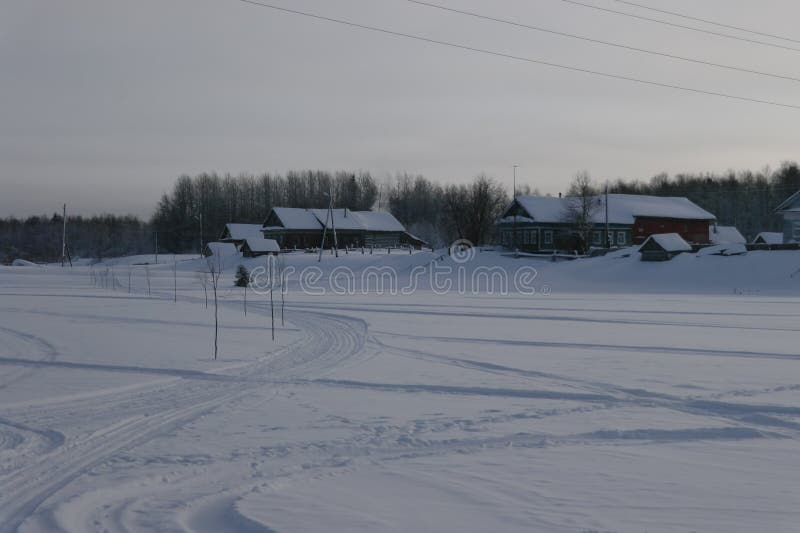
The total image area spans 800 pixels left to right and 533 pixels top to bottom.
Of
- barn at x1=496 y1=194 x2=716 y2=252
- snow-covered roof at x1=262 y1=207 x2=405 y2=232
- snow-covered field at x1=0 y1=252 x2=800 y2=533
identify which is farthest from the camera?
snow-covered roof at x1=262 y1=207 x2=405 y2=232

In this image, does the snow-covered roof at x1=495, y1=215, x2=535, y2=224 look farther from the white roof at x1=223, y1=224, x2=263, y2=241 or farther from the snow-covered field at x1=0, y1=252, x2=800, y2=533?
the snow-covered field at x1=0, y1=252, x2=800, y2=533

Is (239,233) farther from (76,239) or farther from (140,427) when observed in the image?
(140,427)

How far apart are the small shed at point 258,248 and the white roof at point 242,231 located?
1538 centimetres

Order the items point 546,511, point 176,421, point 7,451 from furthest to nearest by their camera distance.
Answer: point 176,421
point 7,451
point 546,511

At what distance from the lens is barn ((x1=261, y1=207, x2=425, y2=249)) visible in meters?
79.1

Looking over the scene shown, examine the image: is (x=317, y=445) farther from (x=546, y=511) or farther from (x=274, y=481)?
(x=546, y=511)

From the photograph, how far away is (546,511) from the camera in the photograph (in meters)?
6.28

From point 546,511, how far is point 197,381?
813cm

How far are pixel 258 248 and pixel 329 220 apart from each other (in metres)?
11.5

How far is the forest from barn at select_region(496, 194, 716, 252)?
A: 20.0m

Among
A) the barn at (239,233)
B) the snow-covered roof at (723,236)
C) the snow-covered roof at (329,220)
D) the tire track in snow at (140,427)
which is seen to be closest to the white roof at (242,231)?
the barn at (239,233)

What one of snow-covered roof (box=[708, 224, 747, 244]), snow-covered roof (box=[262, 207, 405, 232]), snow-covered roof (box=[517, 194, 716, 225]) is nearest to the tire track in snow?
snow-covered roof (box=[517, 194, 716, 225])

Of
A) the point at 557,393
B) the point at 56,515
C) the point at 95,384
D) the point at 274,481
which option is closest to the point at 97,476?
the point at 56,515

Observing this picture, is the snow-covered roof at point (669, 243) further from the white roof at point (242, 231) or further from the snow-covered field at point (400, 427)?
the white roof at point (242, 231)
